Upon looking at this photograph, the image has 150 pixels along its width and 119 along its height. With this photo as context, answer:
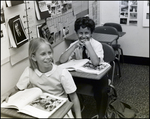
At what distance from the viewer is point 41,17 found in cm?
203

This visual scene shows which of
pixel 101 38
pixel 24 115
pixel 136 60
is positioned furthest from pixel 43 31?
pixel 136 60

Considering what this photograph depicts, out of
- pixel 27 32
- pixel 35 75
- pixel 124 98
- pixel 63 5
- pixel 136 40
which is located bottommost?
pixel 124 98

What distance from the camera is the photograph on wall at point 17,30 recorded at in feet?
5.41

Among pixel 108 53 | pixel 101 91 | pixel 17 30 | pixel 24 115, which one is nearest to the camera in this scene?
pixel 24 115

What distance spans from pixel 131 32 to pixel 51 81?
2.31m

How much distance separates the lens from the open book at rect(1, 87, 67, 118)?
1.24m

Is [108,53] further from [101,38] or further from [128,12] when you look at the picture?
[128,12]

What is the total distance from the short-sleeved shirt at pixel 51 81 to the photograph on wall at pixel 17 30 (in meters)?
0.27

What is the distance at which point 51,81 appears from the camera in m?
1.59

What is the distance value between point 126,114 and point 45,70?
3.48 feet

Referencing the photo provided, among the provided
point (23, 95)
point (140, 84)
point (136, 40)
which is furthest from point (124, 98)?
point (23, 95)

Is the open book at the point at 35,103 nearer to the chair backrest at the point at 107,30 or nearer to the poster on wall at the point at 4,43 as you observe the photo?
the poster on wall at the point at 4,43

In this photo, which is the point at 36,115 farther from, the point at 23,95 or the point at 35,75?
the point at 35,75

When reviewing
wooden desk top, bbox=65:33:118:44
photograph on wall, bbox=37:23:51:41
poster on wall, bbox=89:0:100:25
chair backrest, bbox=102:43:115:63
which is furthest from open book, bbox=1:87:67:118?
poster on wall, bbox=89:0:100:25
